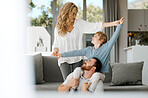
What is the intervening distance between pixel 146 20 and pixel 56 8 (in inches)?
63.3

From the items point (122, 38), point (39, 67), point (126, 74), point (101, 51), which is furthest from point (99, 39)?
point (122, 38)

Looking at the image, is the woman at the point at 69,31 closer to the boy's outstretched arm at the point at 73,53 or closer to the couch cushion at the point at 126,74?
the boy's outstretched arm at the point at 73,53

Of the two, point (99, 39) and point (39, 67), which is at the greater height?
point (99, 39)

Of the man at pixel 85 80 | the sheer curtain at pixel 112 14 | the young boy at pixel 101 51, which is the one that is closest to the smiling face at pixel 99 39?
the young boy at pixel 101 51

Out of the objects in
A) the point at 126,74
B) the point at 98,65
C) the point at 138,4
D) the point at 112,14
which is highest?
the point at 138,4

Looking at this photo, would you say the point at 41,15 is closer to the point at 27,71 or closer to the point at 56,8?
the point at 56,8

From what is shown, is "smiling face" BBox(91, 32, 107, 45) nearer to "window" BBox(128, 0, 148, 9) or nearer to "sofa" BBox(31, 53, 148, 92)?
"sofa" BBox(31, 53, 148, 92)

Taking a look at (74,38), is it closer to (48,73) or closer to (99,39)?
(99,39)

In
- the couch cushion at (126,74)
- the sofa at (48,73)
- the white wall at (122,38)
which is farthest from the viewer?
the white wall at (122,38)

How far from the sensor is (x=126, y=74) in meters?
1.75

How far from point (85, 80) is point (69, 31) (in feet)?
0.89

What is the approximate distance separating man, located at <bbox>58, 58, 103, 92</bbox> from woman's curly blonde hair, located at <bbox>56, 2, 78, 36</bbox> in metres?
0.21

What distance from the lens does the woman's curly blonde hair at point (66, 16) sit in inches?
37.7

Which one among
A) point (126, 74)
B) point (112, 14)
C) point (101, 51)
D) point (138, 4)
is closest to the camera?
point (101, 51)
